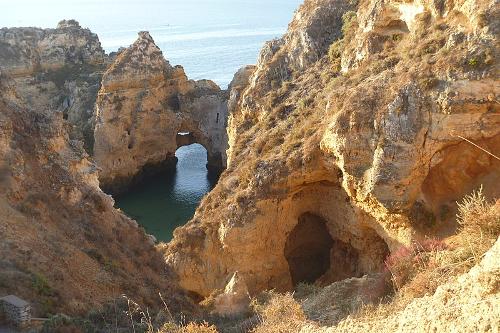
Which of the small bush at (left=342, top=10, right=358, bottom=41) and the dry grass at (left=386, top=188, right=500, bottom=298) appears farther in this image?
the small bush at (left=342, top=10, right=358, bottom=41)

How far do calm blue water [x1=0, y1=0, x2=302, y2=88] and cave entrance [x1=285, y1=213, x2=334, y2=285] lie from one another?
41950mm

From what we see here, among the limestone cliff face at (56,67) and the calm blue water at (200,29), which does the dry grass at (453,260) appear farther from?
the calm blue water at (200,29)

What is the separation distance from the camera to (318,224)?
23031mm

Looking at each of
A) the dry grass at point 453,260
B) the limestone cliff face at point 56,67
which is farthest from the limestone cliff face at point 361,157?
the limestone cliff face at point 56,67

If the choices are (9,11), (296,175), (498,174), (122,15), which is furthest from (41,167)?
(9,11)

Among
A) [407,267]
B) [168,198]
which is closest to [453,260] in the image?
[407,267]

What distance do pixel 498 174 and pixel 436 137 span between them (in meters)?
2.33

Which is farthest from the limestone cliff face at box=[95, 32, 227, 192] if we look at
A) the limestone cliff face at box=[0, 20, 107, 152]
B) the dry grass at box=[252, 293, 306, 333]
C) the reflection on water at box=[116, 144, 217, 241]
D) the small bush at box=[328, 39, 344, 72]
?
the dry grass at box=[252, 293, 306, 333]

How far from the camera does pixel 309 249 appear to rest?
76.5 feet

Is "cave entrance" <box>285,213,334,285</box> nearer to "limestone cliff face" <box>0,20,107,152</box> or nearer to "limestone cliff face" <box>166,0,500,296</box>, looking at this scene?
"limestone cliff face" <box>166,0,500,296</box>

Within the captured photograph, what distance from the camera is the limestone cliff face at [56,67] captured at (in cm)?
4684

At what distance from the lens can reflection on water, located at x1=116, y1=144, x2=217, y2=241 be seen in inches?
1423

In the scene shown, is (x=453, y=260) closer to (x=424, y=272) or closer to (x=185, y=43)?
(x=424, y=272)

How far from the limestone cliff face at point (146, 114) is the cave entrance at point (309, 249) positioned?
2012 centimetres
